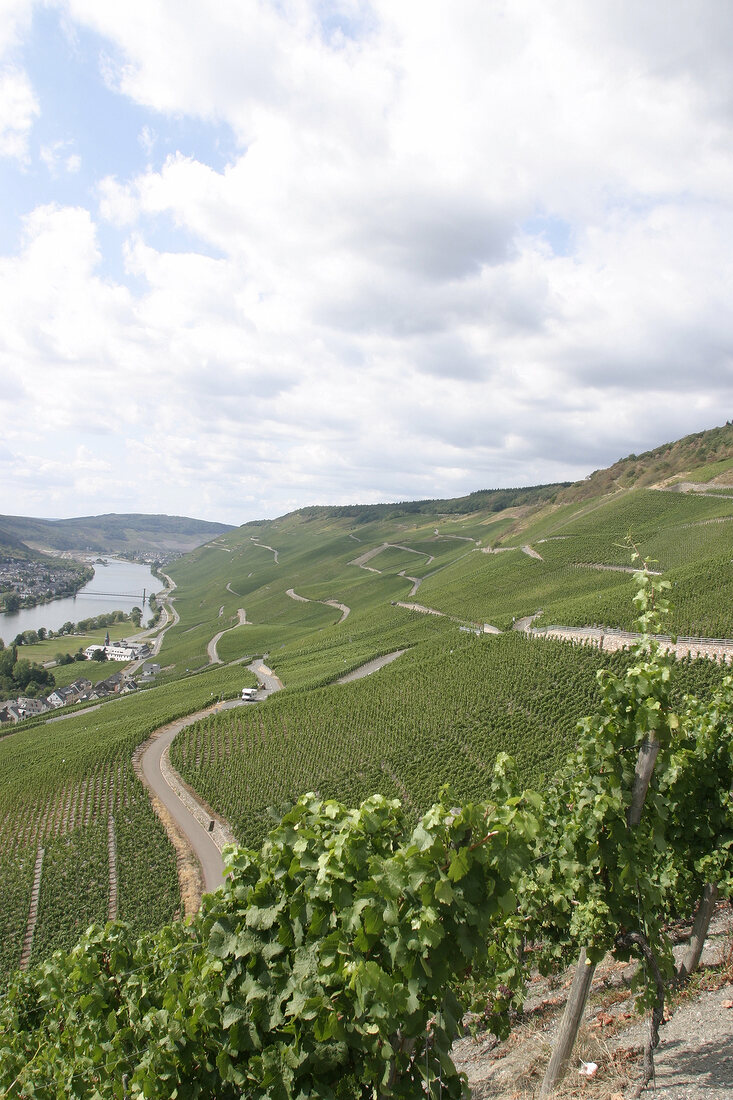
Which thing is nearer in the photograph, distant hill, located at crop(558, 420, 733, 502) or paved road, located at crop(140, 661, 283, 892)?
paved road, located at crop(140, 661, 283, 892)

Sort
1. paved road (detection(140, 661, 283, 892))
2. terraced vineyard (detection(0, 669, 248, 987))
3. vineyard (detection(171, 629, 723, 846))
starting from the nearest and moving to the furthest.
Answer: terraced vineyard (detection(0, 669, 248, 987)), paved road (detection(140, 661, 283, 892)), vineyard (detection(171, 629, 723, 846))

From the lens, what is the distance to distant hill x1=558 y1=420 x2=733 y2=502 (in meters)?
82.9

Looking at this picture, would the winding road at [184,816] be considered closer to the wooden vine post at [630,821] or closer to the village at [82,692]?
the wooden vine post at [630,821]

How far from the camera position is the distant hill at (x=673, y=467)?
82.9m

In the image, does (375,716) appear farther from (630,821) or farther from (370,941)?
(370,941)

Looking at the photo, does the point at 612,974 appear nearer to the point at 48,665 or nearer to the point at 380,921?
the point at 380,921

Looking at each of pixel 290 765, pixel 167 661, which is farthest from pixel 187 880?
pixel 167 661

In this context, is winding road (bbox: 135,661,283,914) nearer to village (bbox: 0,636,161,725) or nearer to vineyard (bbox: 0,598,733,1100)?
vineyard (bbox: 0,598,733,1100)

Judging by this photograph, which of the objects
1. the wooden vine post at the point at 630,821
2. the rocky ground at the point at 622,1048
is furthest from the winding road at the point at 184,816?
the wooden vine post at the point at 630,821

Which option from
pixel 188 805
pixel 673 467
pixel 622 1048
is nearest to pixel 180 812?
pixel 188 805

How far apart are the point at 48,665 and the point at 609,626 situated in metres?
112

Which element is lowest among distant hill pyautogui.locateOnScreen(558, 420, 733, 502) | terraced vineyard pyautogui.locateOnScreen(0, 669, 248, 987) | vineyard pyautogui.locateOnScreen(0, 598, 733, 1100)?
terraced vineyard pyautogui.locateOnScreen(0, 669, 248, 987)

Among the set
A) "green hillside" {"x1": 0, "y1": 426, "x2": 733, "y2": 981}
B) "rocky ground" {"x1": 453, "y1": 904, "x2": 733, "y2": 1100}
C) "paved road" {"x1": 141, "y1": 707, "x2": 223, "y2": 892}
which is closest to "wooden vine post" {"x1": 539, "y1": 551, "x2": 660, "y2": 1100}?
"rocky ground" {"x1": 453, "y1": 904, "x2": 733, "y2": 1100}

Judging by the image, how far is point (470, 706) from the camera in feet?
111
